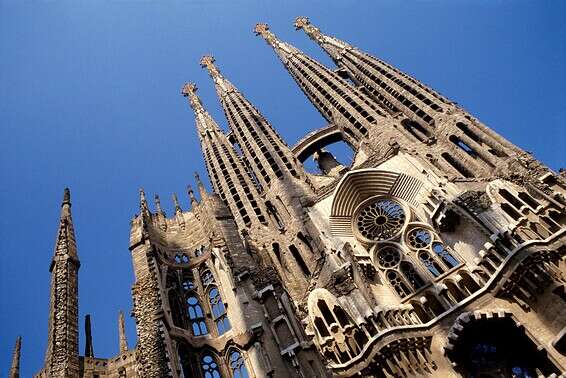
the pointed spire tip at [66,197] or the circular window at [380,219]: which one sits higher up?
the pointed spire tip at [66,197]

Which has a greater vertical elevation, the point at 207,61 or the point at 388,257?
the point at 207,61

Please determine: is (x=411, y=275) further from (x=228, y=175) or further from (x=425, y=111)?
(x=228, y=175)

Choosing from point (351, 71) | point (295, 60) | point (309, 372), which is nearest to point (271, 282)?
point (309, 372)

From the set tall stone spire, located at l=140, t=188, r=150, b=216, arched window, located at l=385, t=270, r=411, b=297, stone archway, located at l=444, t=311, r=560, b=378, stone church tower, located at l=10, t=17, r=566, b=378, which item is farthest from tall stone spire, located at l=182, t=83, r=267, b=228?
stone archway, located at l=444, t=311, r=560, b=378

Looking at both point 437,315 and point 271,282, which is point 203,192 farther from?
point 437,315

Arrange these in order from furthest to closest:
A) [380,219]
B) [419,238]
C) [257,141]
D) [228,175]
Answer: [257,141], [228,175], [380,219], [419,238]

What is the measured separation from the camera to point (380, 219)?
2439 cm

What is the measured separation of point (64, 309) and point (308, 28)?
110 feet

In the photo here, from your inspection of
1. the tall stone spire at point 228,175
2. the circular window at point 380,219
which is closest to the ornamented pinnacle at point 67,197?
the tall stone spire at point 228,175

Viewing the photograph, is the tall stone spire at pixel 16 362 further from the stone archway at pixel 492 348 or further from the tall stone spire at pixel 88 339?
the stone archway at pixel 492 348

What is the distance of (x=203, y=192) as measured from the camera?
26641 mm

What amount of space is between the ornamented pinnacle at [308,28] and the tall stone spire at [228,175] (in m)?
11.3

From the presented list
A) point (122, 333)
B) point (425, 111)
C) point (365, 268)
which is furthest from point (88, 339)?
point (425, 111)

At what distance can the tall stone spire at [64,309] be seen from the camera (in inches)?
655
